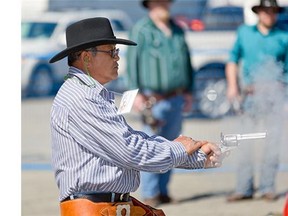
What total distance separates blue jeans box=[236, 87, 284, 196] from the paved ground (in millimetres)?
94

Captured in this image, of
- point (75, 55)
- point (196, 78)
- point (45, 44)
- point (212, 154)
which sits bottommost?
point (196, 78)

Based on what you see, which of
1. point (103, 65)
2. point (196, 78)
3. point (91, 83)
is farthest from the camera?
point (196, 78)

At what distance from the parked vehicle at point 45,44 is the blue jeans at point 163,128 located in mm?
2308

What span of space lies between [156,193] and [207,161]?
4.23m

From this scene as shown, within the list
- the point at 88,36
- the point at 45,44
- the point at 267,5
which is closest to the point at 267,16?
the point at 267,5

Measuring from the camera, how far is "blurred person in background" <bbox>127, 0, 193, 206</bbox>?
8.63m

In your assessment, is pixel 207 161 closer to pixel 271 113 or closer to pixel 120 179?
pixel 120 179

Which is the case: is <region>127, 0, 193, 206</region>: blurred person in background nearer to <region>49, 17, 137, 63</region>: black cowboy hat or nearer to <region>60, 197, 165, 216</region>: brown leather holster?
<region>49, 17, 137, 63</region>: black cowboy hat

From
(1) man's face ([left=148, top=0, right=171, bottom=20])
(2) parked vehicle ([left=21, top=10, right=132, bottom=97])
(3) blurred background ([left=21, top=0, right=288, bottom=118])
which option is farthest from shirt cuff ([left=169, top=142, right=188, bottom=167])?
(2) parked vehicle ([left=21, top=10, right=132, bottom=97])

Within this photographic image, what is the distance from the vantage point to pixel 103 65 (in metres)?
4.57

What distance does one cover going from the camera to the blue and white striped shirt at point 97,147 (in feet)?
14.2

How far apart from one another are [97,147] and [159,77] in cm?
442

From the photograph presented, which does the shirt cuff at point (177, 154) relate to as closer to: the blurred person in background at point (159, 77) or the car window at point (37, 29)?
the blurred person in background at point (159, 77)

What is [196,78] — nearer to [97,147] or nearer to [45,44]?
[45,44]
